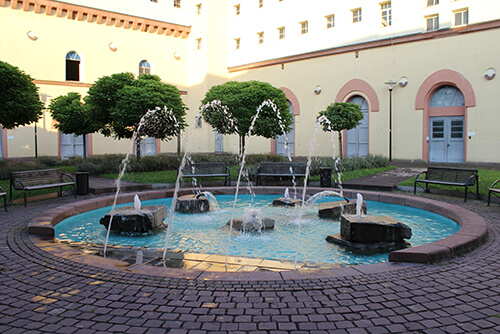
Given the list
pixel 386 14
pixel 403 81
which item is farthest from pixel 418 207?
pixel 386 14

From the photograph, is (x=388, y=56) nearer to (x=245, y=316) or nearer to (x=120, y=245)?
(x=120, y=245)

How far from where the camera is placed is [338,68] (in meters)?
22.0

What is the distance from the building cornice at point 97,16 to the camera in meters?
22.4

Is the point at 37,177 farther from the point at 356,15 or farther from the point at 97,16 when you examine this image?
the point at 97,16

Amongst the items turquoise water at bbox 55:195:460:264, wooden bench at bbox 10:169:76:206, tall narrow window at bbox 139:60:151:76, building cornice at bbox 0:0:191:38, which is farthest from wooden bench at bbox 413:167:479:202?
building cornice at bbox 0:0:191:38

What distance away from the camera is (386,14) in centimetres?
2016

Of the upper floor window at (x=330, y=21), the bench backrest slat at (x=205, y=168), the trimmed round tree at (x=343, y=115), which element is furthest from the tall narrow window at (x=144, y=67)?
the bench backrest slat at (x=205, y=168)

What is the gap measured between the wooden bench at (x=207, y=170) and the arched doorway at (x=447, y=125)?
1195cm

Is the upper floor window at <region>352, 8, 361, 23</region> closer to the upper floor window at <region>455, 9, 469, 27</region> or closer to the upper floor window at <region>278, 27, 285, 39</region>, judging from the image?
the upper floor window at <region>455, 9, 469, 27</region>

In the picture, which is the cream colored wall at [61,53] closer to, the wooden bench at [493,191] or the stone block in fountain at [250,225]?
the stone block in fountain at [250,225]

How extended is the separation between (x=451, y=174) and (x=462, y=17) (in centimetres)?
1202

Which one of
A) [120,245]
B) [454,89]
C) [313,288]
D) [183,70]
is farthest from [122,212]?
[183,70]

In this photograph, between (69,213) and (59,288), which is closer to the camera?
(59,288)

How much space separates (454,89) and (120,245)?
59.0 ft
